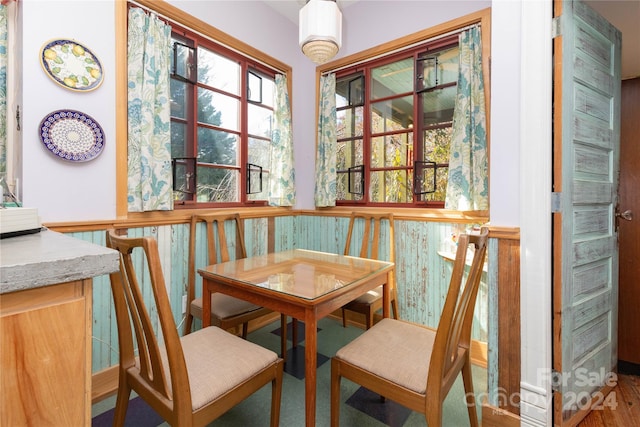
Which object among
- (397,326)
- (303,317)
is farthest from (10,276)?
(397,326)

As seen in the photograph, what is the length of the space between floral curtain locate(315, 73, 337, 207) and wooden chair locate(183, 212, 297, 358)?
0.86 meters

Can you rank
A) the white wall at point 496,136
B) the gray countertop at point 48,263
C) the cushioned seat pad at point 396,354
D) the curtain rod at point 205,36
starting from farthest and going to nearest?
1. the curtain rod at point 205,36
2. the white wall at point 496,136
3. the cushioned seat pad at point 396,354
4. the gray countertop at point 48,263

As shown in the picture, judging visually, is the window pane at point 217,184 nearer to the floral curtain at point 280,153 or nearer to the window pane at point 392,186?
the floral curtain at point 280,153

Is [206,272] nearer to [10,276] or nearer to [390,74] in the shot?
[10,276]

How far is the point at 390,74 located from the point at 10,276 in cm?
286

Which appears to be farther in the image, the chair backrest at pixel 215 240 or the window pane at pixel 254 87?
the window pane at pixel 254 87

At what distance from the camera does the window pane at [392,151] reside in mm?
2620

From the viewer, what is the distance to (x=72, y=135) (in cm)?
167

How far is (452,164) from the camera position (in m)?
2.19

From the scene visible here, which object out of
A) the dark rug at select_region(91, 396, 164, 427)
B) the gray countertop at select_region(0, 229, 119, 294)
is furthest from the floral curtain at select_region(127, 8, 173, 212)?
the gray countertop at select_region(0, 229, 119, 294)

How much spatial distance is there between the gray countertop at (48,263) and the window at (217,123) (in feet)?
5.47

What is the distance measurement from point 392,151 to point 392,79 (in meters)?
0.65

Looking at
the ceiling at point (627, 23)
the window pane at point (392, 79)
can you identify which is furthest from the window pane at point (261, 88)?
the ceiling at point (627, 23)

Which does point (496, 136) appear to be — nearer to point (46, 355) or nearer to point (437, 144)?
point (437, 144)
